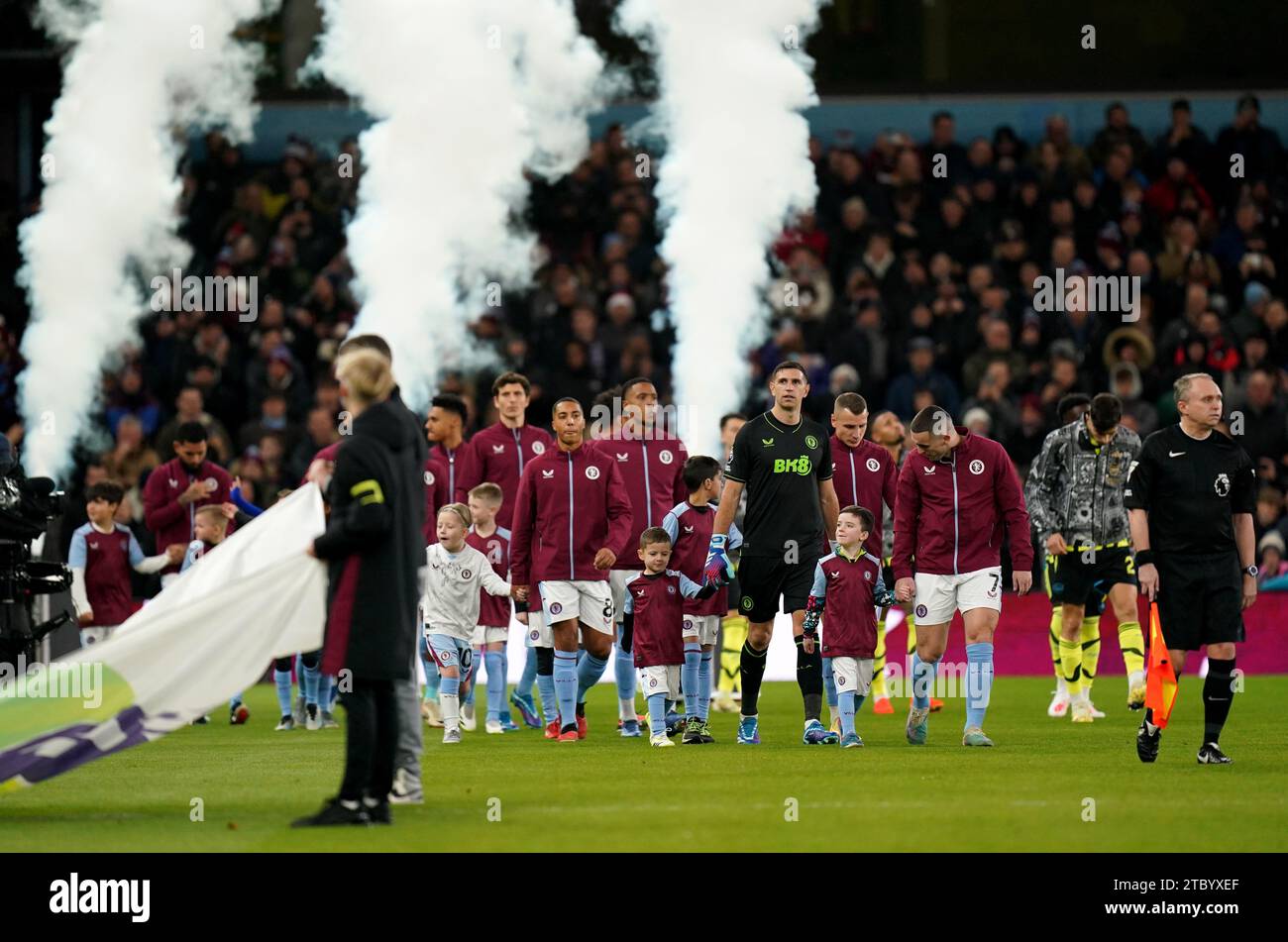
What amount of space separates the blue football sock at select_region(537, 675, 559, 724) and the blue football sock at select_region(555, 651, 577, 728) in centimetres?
29

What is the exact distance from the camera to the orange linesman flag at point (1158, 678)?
40.2 ft

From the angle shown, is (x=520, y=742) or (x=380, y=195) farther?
(x=380, y=195)

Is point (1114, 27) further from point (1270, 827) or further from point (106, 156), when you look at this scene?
point (1270, 827)

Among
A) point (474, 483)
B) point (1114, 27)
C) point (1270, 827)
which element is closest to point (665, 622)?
point (474, 483)

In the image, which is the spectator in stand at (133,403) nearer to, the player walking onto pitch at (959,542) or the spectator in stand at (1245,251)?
the player walking onto pitch at (959,542)

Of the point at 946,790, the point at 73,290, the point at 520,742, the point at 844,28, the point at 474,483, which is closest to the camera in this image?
the point at 946,790

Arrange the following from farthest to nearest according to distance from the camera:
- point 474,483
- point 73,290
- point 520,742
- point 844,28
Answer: point 844,28 < point 73,290 < point 474,483 < point 520,742

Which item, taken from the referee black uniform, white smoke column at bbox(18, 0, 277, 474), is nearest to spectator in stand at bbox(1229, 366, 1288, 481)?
the referee black uniform

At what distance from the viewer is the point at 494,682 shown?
16406mm

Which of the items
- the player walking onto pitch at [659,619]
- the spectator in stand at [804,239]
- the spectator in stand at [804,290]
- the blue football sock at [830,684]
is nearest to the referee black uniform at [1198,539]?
the blue football sock at [830,684]

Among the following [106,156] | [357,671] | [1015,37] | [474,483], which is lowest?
[357,671]

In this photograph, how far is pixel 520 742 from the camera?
573 inches

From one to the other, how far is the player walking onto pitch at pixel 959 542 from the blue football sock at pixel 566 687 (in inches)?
96.5

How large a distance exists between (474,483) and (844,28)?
1422 centimetres
